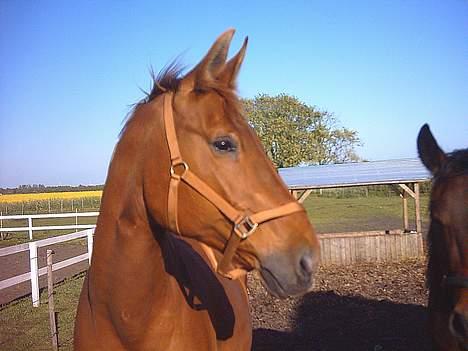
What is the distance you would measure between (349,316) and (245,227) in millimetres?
6729

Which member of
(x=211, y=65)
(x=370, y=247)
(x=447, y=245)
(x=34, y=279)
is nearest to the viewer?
(x=211, y=65)

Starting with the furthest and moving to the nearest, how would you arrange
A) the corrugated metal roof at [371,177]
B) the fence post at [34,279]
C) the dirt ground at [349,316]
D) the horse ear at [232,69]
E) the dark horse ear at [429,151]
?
the corrugated metal roof at [371,177]
the fence post at [34,279]
the dirt ground at [349,316]
the dark horse ear at [429,151]
the horse ear at [232,69]

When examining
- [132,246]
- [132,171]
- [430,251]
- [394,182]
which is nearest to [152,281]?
[132,246]

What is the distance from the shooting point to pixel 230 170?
1942 mm

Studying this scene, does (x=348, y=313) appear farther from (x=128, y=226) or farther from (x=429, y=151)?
(x=128, y=226)

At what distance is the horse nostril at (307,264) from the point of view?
180 cm

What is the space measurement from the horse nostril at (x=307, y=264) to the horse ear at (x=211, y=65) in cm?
93

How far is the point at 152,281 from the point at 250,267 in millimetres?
654

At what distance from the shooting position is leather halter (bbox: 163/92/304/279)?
188 centimetres

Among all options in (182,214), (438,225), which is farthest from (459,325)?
(182,214)

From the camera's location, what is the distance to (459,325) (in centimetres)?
288

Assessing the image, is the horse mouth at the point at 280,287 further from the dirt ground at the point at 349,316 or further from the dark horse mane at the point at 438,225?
the dirt ground at the point at 349,316

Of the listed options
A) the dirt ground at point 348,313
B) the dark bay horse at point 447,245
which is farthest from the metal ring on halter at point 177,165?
the dirt ground at point 348,313

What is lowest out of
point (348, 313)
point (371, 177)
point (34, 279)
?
point (348, 313)
